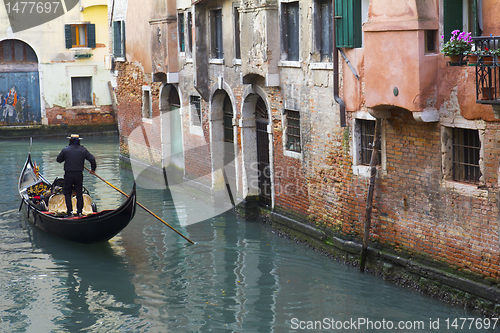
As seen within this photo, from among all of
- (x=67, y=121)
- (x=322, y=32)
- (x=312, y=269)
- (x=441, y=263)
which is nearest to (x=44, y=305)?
(x=312, y=269)

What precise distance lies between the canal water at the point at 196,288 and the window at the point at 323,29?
2.71 metres

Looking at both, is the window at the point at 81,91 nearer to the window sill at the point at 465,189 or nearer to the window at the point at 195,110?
the window at the point at 195,110

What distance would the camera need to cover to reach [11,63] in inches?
868

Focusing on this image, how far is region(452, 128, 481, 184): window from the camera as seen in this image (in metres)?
6.77

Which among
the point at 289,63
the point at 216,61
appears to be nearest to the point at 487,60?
the point at 289,63

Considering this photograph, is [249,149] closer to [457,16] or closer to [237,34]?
[237,34]

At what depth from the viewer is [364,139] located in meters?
8.31

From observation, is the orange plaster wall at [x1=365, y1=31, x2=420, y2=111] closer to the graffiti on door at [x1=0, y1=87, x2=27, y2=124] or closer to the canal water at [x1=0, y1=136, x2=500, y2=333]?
the canal water at [x1=0, y1=136, x2=500, y2=333]

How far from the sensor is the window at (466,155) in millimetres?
6770

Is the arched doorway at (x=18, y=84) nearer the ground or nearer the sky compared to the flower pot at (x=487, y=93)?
nearer the sky

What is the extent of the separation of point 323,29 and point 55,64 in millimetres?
15517

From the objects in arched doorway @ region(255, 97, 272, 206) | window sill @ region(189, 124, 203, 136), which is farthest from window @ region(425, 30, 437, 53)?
window sill @ region(189, 124, 203, 136)

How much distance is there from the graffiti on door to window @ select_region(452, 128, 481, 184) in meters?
18.2

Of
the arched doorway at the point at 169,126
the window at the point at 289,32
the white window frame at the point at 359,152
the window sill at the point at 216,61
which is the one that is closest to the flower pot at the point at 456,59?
the white window frame at the point at 359,152
